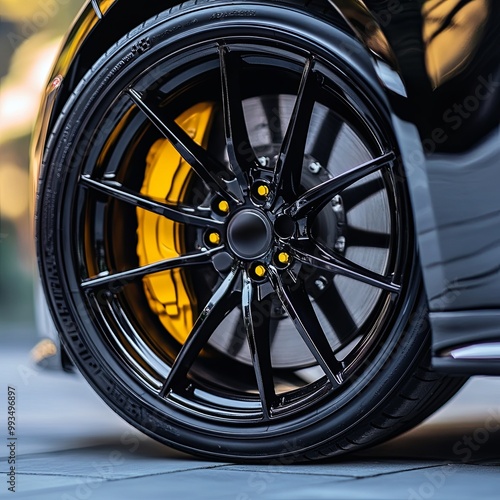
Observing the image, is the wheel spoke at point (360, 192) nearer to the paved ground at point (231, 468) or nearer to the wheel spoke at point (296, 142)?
the wheel spoke at point (296, 142)

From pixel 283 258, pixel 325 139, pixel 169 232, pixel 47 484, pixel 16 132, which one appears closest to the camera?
pixel 47 484

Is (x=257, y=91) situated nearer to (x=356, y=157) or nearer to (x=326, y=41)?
(x=356, y=157)

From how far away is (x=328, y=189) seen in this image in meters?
2.77

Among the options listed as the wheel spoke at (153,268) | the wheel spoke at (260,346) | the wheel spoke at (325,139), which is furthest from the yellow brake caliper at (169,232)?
the wheel spoke at (260,346)

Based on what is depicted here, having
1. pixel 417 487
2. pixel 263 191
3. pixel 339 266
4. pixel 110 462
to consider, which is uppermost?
pixel 263 191

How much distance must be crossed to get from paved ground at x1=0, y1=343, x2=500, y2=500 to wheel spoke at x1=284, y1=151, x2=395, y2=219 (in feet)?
2.04

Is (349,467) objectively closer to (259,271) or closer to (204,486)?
(204,486)

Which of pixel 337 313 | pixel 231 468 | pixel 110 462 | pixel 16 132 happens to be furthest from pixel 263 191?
pixel 16 132

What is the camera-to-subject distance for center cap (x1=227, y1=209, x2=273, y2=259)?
2.87 meters

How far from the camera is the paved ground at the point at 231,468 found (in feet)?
8.02

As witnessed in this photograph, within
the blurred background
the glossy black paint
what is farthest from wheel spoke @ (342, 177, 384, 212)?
the blurred background

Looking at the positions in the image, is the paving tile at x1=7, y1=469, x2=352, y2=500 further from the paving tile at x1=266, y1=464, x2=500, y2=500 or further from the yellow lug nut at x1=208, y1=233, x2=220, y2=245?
the yellow lug nut at x1=208, y1=233, x2=220, y2=245

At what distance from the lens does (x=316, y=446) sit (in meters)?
2.77

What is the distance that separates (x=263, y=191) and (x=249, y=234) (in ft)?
0.38
